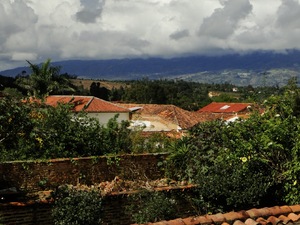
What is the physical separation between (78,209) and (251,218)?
11.2 ft

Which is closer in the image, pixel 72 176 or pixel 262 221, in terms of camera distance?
pixel 262 221

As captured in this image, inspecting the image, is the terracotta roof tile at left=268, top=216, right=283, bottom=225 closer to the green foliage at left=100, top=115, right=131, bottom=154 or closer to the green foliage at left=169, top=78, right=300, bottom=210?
the green foliage at left=169, top=78, right=300, bottom=210

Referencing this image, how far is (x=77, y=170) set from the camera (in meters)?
12.4

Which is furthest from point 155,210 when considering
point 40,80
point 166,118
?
point 40,80

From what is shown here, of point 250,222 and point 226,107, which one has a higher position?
point 250,222

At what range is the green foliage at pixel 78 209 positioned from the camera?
26.2 feet

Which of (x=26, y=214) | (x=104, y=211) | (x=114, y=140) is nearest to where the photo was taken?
(x=26, y=214)

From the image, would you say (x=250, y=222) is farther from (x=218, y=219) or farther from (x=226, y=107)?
(x=226, y=107)

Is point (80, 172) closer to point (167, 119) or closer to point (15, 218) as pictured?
point (15, 218)

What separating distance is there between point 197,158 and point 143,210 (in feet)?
11.8

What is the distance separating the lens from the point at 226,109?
69.8 meters

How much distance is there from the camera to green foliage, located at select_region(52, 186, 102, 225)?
799 centimetres

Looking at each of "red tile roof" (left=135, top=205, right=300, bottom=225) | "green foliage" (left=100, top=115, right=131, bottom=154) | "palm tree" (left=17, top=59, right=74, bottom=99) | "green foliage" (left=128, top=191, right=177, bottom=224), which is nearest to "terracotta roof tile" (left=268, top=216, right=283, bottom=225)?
"red tile roof" (left=135, top=205, right=300, bottom=225)

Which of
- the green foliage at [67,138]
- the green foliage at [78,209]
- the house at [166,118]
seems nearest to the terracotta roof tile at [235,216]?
the green foliage at [78,209]
